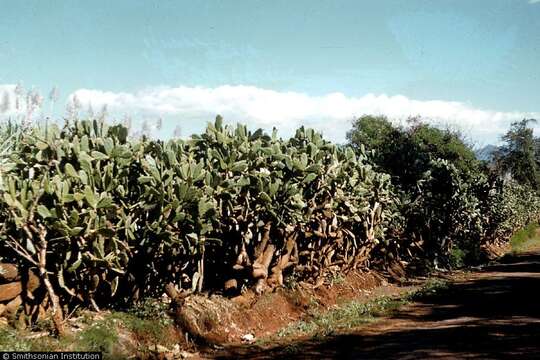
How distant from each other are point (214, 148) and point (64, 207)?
11.8 ft

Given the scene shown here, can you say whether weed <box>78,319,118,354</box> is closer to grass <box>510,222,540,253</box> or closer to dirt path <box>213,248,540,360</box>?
dirt path <box>213,248,540,360</box>

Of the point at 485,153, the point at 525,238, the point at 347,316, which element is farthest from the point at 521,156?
the point at 347,316

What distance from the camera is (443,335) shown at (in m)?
8.70

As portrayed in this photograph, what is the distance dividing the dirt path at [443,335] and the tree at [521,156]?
57.7 meters

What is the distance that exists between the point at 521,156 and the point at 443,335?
212 feet

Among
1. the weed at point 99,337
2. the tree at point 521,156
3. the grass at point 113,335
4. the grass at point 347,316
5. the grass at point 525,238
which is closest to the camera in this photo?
the grass at point 113,335

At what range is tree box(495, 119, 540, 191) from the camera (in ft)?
210

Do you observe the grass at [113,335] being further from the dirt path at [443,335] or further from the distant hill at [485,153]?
the distant hill at [485,153]

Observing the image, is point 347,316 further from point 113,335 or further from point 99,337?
point 99,337

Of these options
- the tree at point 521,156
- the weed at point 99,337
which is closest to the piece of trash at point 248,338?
the weed at point 99,337

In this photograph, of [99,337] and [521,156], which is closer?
[99,337]

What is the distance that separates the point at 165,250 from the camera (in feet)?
29.2

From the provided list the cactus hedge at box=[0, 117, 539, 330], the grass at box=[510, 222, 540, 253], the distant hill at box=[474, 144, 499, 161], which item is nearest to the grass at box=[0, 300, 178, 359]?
the cactus hedge at box=[0, 117, 539, 330]

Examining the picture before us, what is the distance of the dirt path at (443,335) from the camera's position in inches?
300
